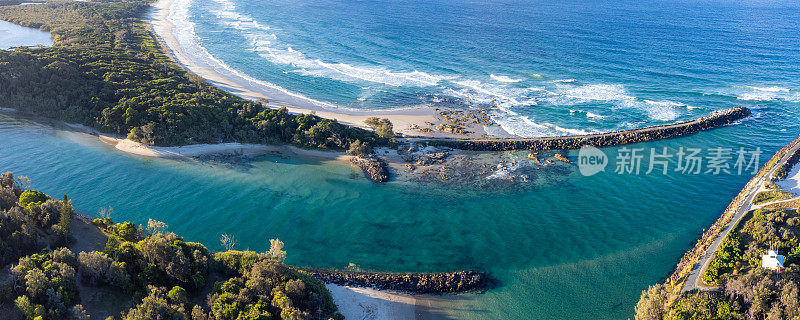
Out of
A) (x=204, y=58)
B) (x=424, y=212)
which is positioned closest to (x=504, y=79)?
(x=424, y=212)

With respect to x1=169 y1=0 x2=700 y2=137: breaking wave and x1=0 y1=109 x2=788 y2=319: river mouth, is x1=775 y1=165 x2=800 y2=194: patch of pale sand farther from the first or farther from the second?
x1=169 y1=0 x2=700 y2=137: breaking wave

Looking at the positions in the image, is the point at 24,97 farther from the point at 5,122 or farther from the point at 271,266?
the point at 271,266

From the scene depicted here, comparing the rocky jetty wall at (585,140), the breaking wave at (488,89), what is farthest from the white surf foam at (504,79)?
the rocky jetty wall at (585,140)

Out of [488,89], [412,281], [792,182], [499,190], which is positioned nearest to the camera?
[412,281]

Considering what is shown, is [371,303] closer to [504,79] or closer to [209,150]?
[209,150]

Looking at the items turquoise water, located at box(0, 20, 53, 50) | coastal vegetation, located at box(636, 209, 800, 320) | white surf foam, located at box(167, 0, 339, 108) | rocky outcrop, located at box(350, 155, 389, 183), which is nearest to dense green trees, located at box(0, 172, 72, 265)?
rocky outcrop, located at box(350, 155, 389, 183)

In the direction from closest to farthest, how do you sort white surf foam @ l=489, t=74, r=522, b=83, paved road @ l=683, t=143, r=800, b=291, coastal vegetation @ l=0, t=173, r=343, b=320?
1. coastal vegetation @ l=0, t=173, r=343, b=320
2. paved road @ l=683, t=143, r=800, b=291
3. white surf foam @ l=489, t=74, r=522, b=83

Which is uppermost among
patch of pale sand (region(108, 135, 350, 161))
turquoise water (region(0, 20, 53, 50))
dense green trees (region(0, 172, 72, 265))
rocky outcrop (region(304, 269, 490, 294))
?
turquoise water (region(0, 20, 53, 50))

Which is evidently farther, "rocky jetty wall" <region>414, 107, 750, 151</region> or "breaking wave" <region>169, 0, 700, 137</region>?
"breaking wave" <region>169, 0, 700, 137</region>
